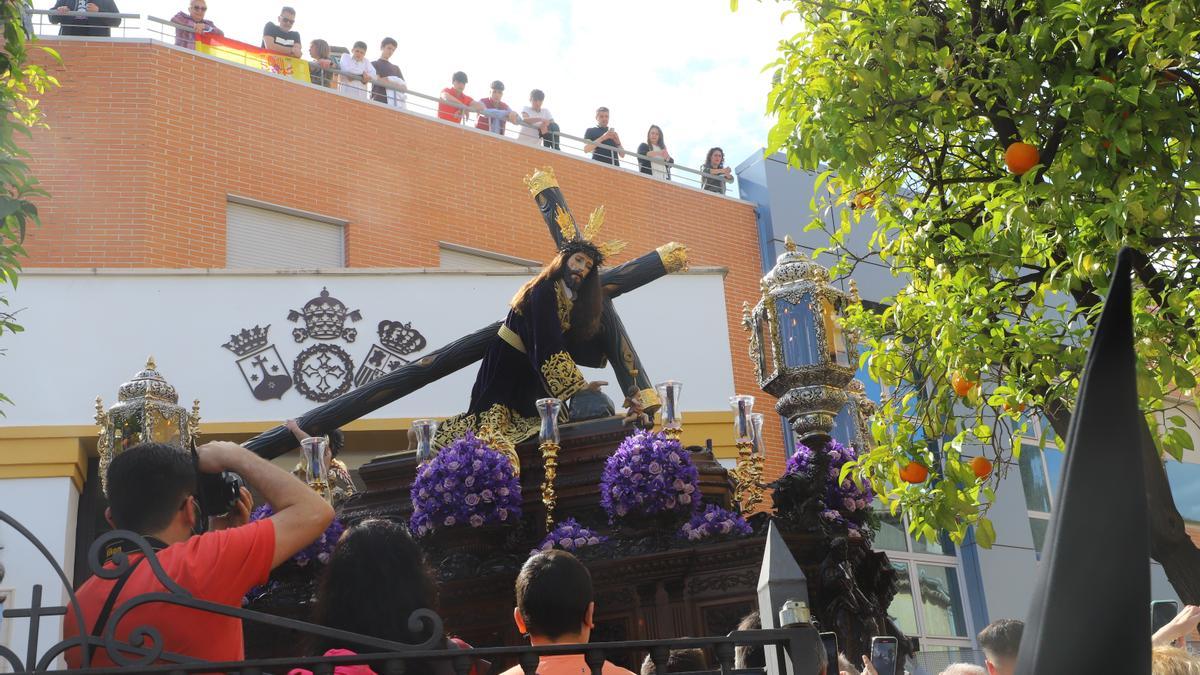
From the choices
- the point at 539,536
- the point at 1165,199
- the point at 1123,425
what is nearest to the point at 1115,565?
the point at 1123,425

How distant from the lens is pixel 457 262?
730 inches

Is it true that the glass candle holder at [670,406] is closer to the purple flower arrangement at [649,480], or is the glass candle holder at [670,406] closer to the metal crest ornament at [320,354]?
the purple flower arrangement at [649,480]

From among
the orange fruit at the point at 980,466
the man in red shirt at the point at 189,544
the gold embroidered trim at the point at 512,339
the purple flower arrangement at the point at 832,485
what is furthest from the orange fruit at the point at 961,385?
the man in red shirt at the point at 189,544

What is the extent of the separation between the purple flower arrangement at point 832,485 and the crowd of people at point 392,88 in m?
13.1

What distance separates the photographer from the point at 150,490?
318 cm

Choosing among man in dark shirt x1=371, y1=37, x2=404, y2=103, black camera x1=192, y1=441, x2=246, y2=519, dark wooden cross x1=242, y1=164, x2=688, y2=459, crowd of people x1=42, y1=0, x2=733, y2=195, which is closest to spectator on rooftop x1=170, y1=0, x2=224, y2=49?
crowd of people x1=42, y1=0, x2=733, y2=195

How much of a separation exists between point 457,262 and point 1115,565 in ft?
56.8

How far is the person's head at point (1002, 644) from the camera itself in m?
4.61

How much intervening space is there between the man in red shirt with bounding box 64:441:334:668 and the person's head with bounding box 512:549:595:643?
0.62 m

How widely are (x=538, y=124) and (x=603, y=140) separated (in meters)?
1.07

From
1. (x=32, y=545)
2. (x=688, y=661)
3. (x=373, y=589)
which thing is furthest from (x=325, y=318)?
(x=373, y=589)

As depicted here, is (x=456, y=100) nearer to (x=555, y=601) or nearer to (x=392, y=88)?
(x=392, y=88)

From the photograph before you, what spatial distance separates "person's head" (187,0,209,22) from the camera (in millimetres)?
17781

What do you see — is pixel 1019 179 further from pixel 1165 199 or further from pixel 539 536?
pixel 539 536
